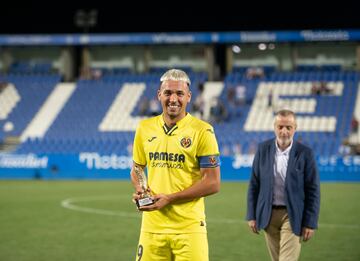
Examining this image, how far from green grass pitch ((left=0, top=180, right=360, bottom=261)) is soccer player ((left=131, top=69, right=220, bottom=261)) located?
5711 millimetres

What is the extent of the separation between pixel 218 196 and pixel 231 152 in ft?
30.0

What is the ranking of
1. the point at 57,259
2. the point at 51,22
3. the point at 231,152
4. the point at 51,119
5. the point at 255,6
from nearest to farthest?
the point at 57,259 → the point at 231,152 → the point at 51,119 → the point at 255,6 → the point at 51,22

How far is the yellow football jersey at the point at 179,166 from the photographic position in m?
5.11

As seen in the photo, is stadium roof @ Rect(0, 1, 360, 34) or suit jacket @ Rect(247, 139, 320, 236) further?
stadium roof @ Rect(0, 1, 360, 34)

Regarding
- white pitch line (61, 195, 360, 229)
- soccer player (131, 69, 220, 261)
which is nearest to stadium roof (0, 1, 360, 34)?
white pitch line (61, 195, 360, 229)

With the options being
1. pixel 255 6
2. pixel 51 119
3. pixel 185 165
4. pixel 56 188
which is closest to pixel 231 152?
pixel 56 188

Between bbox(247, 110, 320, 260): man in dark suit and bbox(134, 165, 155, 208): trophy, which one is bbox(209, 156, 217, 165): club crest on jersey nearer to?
bbox(134, 165, 155, 208): trophy

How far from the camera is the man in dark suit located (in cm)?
680

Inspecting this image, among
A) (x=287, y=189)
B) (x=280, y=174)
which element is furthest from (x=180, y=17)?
(x=287, y=189)

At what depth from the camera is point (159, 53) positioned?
45.5m

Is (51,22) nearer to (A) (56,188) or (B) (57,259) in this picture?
(A) (56,188)

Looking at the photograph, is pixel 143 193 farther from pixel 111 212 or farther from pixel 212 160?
pixel 111 212

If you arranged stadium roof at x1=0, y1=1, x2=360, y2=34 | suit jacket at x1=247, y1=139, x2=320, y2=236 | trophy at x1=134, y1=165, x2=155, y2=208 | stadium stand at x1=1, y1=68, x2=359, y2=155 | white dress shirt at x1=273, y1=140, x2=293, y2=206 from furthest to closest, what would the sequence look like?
stadium roof at x1=0, y1=1, x2=360, y2=34, stadium stand at x1=1, y1=68, x2=359, y2=155, white dress shirt at x1=273, y1=140, x2=293, y2=206, suit jacket at x1=247, y1=139, x2=320, y2=236, trophy at x1=134, y1=165, x2=155, y2=208

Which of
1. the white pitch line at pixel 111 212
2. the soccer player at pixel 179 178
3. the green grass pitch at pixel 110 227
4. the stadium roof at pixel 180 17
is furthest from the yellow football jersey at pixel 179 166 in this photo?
the stadium roof at pixel 180 17
